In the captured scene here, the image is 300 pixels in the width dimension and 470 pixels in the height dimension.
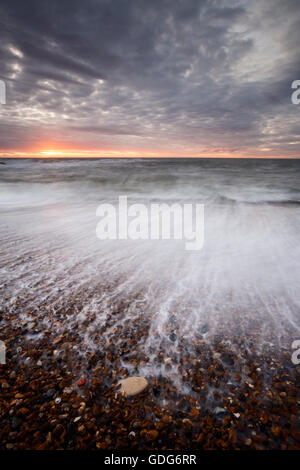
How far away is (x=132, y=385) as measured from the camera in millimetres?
1968

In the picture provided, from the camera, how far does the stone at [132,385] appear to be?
1908 millimetres

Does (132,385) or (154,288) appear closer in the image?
(132,385)

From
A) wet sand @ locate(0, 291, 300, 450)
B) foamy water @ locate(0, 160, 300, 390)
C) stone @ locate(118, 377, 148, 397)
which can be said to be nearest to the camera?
wet sand @ locate(0, 291, 300, 450)

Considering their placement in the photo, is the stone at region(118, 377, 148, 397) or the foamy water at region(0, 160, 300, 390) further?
the foamy water at region(0, 160, 300, 390)

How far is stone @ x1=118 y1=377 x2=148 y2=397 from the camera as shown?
1.91 m

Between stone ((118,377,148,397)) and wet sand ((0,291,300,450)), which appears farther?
stone ((118,377,148,397))

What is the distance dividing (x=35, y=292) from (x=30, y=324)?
0.71 metres

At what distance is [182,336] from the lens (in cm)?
254

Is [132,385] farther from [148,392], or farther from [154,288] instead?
[154,288]

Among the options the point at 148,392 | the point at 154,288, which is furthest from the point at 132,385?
the point at 154,288

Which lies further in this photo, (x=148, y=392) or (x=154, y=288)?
(x=154, y=288)

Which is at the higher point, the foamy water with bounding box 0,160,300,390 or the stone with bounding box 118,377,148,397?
the foamy water with bounding box 0,160,300,390

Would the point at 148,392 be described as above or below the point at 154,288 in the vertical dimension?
below

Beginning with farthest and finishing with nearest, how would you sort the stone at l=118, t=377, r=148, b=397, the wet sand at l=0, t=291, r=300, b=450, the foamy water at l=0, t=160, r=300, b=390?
the foamy water at l=0, t=160, r=300, b=390 → the stone at l=118, t=377, r=148, b=397 → the wet sand at l=0, t=291, r=300, b=450
